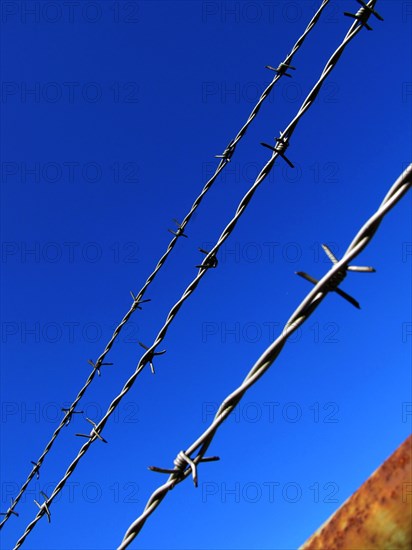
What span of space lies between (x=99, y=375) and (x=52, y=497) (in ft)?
1.77

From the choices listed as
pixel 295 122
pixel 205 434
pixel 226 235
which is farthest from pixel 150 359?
pixel 205 434

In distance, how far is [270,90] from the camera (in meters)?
2.12

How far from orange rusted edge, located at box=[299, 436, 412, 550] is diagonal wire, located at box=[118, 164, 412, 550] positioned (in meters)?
0.26

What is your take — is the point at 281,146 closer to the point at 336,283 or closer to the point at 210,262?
the point at 210,262

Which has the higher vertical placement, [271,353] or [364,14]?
[364,14]

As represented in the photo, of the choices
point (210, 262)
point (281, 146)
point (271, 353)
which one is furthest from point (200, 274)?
point (271, 353)

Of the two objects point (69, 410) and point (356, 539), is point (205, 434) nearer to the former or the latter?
point (356, 539)

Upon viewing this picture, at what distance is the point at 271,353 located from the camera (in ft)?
2.99

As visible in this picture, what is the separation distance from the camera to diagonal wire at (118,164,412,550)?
0.81 meters

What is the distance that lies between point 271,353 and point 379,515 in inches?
12.4

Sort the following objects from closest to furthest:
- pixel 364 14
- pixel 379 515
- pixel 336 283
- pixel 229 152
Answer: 1. pixel 379 515
2. pixel 336 283
3. pixel 364 14
4. pixel 229 152

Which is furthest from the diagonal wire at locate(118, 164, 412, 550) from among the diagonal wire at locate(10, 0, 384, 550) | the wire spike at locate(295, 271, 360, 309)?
the diagonal wire at locate(10, 0, 384, 550)

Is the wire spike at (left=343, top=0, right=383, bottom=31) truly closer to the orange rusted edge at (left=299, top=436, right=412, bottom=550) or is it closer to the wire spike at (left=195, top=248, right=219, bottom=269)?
the wire spike at (left=195, top=248, right=219, bottom=269)

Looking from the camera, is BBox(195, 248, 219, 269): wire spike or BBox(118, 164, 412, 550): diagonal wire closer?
Result: BBox(118, 164, 412, 550): diagonal wire
